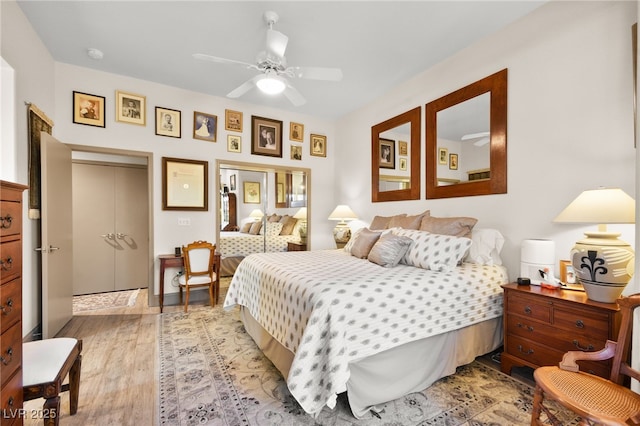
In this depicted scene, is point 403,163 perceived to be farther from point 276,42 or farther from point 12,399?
point 12,399

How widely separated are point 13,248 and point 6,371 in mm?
487

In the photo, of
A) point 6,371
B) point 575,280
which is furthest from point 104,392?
point 575,280

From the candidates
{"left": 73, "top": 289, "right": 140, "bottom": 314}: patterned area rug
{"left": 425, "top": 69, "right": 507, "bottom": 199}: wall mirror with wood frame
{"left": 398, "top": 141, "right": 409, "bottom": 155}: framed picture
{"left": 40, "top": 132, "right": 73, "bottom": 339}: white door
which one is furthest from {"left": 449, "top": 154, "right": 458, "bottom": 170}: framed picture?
{"left": 73, "top": 289, "right": 140, "bottom": 314}: patterned area rug

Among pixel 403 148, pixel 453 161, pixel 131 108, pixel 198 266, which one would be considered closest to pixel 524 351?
pixel 453 161

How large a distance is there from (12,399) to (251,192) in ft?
14.5

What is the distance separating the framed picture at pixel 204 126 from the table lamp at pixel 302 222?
76.0 inches

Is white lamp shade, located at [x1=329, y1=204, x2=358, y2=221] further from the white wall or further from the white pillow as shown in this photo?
the white pillow

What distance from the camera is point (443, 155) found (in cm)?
323

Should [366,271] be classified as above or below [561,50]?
below

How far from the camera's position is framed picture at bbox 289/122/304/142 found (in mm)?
4730

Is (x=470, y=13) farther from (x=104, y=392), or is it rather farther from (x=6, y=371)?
(x=104, y=392)

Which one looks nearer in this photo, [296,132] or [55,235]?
[55,235]

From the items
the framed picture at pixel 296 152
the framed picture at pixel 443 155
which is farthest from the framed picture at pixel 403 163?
the framed picture at pixel 296 152

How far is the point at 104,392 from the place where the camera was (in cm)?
188
